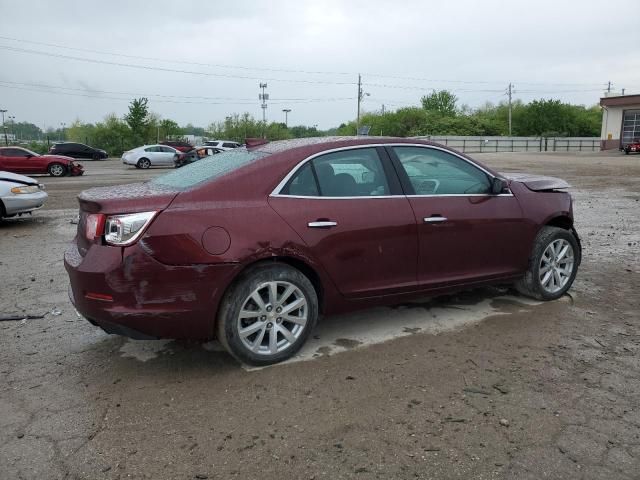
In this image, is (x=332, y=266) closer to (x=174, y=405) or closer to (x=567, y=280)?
(x=174, y=405)

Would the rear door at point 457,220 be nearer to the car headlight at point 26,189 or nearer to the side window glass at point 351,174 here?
the side window glass at point 351,174

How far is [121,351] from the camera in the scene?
4199mm

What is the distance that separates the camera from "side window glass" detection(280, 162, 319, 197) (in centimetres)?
393

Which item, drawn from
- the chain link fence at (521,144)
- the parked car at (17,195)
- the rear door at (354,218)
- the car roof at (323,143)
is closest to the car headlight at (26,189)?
the parked car at (17,195)

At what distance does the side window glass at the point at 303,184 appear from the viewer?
A: 3.93 meters

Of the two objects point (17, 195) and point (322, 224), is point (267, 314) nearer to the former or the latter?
point (322, 224)

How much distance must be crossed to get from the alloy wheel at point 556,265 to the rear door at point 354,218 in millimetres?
1598

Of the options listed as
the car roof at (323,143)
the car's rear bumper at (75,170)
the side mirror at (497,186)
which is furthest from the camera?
the car's rear bumper at (75,170)

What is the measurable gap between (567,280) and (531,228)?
79 centimetres

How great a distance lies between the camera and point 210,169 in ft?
13.6

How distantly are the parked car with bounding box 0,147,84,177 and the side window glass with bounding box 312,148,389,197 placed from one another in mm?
22811

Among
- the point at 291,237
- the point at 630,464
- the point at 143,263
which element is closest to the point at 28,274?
the point at 143,263

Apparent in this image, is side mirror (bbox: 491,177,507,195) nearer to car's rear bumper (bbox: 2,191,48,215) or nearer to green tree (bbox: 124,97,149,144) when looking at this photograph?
car's rear bumper (bbox: 2,191,48,215)

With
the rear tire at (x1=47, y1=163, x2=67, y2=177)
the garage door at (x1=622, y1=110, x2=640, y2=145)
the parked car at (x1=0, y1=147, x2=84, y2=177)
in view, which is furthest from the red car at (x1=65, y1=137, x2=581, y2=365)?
the garage door at (x1=622, y1=110, x2=640, y2=145)
